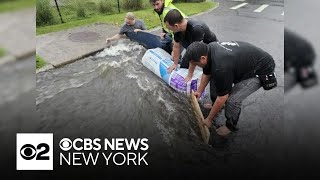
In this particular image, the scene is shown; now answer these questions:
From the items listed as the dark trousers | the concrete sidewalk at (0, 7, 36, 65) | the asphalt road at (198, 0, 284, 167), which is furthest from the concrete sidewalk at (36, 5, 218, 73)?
the dark trousers

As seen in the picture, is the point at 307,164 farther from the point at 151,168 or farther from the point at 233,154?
the point at 151,168

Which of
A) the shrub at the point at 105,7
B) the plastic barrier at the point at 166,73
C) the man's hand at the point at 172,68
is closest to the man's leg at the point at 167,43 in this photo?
the plastic barrier at the point at 166,73

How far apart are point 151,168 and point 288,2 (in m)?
1.25

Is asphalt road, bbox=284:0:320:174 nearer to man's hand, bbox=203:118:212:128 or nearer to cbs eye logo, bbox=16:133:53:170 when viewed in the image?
man's hand, bbox=203:118:212:128

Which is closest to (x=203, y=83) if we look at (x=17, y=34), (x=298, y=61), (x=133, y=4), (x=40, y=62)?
(x=298, y=61)

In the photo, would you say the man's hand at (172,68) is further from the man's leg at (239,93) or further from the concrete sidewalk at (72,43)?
the man's leg at (239,93)

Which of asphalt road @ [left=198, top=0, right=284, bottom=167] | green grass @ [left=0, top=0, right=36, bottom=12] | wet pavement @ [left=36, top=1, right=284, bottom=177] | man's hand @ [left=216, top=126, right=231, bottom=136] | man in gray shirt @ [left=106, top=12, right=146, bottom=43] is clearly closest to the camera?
green grass @ [left=0, top=0, right=36, bottom=12]

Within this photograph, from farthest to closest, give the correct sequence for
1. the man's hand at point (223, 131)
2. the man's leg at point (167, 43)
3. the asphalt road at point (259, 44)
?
the man's leg at point (167, 43), the man's hand at point (223, 131), the asphalt road at point (259, 44)

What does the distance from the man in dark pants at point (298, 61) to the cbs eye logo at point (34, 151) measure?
1422 millimetres

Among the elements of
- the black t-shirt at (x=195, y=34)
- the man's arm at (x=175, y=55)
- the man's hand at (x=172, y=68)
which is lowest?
the man's hand at (x=172, y=68)

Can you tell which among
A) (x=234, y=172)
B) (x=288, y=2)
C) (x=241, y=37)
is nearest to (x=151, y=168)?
(x=234, y=172)

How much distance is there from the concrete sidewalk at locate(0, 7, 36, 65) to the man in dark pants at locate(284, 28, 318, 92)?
146cm

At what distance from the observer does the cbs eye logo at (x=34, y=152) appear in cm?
210

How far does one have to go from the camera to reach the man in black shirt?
266 cm
